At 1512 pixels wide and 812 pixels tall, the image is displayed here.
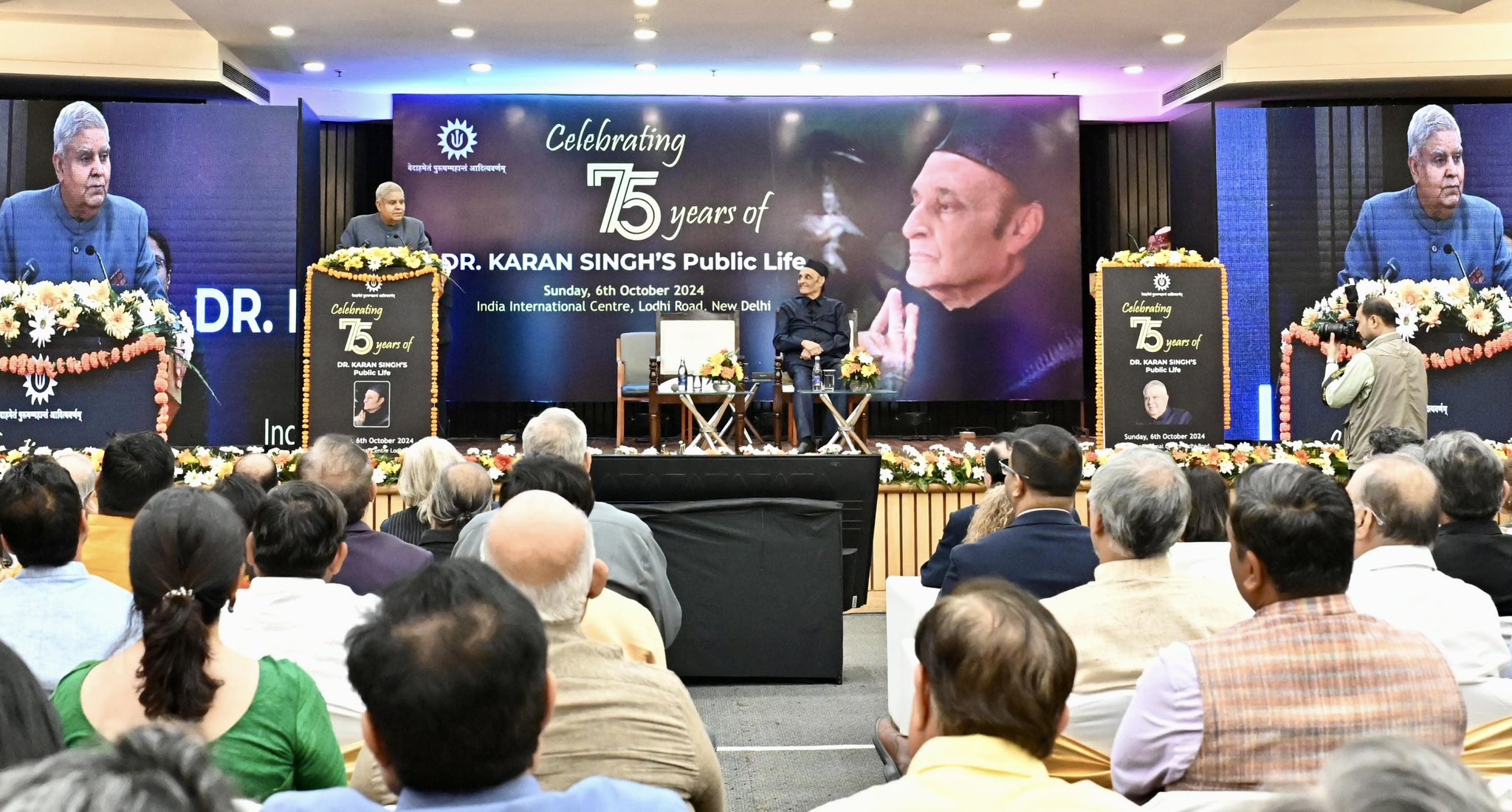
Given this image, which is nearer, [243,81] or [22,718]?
[22,718]

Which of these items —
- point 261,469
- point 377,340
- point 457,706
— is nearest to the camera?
point 457,706

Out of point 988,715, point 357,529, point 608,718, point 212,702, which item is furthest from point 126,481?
point 988,715

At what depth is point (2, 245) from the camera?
10406 mm

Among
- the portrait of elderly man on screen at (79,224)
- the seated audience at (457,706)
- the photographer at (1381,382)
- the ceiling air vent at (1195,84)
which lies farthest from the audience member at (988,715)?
the ceiling air vent at (1195,84)

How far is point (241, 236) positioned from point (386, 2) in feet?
7.93

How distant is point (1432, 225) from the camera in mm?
10984

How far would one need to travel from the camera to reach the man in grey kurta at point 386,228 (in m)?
9.11

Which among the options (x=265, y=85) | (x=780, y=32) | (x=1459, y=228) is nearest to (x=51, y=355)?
(x=265, y=85)

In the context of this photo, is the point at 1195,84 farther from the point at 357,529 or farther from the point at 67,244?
the point at 357,529

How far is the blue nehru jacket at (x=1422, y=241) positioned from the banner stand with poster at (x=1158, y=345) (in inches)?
124

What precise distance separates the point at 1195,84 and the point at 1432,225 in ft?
7.40

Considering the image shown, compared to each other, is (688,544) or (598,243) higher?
(598,243)

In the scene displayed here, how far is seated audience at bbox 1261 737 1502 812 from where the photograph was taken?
743 millimetres

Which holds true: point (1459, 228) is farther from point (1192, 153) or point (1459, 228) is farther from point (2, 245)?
point (2, 245)
